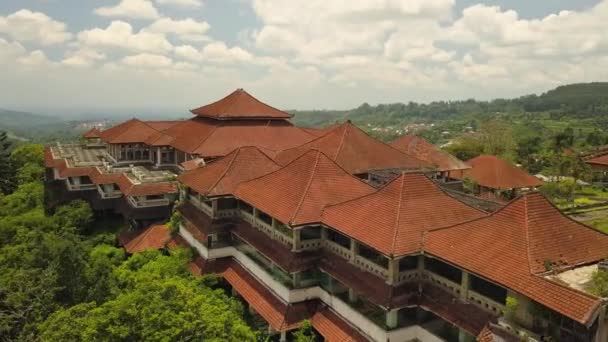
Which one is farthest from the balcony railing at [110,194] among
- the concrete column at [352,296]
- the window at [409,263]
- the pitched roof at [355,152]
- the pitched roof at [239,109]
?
the window at [409,263]

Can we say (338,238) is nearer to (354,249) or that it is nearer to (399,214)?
(354,249)

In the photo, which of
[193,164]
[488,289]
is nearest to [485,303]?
[488,289]

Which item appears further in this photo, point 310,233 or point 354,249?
point 310,233

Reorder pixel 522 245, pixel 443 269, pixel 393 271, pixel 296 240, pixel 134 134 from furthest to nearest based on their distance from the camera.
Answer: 1. pixel 134 134
2. pixel 296 240
3. pixel 443 269
4. pixel 393 271
5. pixel 522 245

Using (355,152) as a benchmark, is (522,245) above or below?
below

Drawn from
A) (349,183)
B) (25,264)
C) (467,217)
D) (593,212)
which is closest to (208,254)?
(349,183)

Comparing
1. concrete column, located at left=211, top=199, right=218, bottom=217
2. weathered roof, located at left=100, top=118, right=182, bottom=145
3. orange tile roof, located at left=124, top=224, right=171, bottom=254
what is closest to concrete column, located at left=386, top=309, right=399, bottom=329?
concrete column, located at left=211, top=199, right=218, bottom=217

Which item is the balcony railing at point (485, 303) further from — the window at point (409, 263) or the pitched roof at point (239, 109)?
the pitched roof at point (239, 109)
